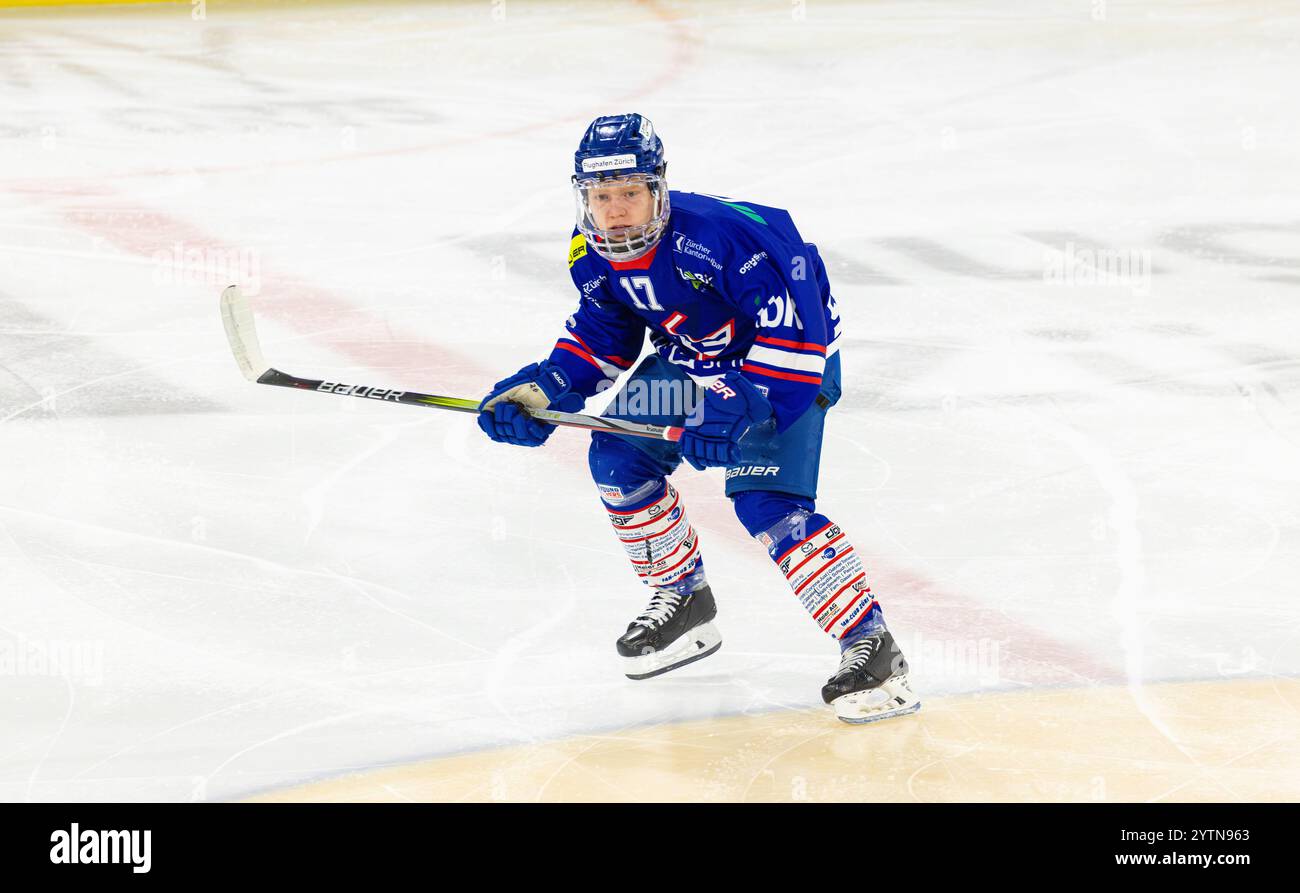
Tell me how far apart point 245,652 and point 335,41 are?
24.2ft

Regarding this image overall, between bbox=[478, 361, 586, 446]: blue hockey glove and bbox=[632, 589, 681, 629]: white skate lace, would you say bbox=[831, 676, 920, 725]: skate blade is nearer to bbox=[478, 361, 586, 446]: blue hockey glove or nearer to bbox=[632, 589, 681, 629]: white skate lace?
bbox=[632, 589, 681, 629]: white skate lace

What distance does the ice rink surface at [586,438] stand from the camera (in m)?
3.31

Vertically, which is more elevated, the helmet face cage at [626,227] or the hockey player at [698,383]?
the helmet face cage at [626,227]

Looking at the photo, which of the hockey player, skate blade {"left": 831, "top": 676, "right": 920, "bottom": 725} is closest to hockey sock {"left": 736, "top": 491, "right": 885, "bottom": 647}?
the hockey player

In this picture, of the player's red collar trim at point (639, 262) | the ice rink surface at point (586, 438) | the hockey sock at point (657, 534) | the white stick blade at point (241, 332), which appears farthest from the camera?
the white stick blade at point (241, 332)

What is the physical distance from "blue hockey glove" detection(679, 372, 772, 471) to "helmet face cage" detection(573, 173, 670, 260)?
0.30m

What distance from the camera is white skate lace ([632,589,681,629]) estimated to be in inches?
141

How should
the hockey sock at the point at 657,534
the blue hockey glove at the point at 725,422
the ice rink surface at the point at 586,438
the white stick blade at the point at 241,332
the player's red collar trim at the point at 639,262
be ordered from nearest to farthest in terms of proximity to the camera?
1. the blue hockey glove at the point at 725,422
2. the player's red collar trim at the point at 639,262
3. the ice rink surface at the point at 586,438
4. the hockey sock at the point at 657,534
5. the white stick blade at the point at 241,332

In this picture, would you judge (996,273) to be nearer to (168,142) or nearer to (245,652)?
(245,652)

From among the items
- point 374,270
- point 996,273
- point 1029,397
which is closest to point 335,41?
point 374,270

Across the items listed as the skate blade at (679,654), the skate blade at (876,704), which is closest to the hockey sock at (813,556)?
the skate blade at (876,704)

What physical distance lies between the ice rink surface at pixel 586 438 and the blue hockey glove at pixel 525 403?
1.80 ft

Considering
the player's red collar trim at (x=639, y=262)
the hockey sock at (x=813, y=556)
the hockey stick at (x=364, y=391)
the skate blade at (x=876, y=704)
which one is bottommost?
the skate blade at (x=876, y=704)

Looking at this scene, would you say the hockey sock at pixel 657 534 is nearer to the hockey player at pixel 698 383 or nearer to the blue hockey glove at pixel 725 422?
the hockey player at pixel 698 383
